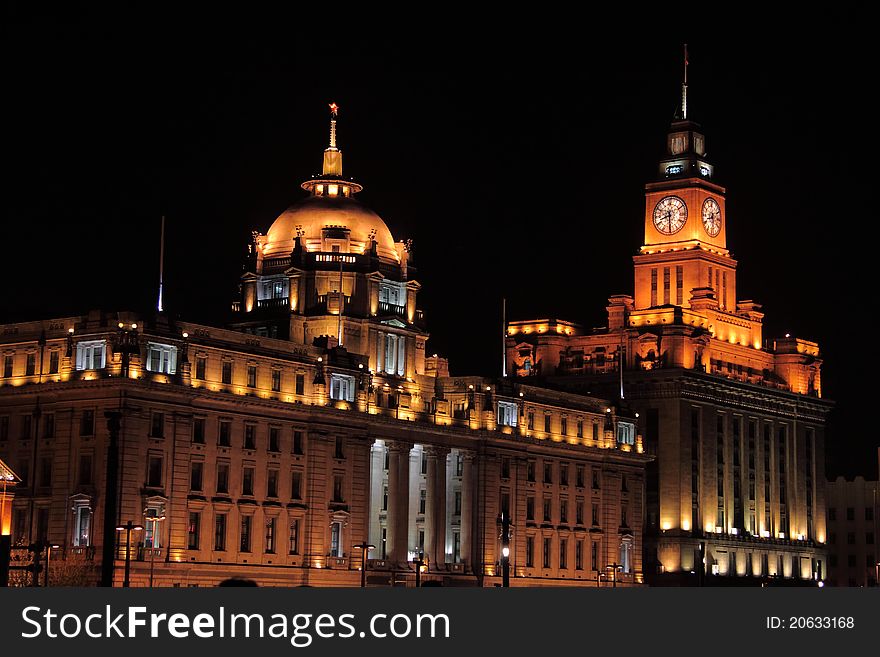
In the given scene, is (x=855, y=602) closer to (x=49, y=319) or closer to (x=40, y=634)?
(x=40, y=634)

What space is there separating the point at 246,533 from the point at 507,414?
4217 cm

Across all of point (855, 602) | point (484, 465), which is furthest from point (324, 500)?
point (855, 602)

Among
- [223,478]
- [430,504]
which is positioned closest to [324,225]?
[430,504]

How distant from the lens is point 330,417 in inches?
6831

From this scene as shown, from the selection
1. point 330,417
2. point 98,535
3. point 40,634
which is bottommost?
point 40,634

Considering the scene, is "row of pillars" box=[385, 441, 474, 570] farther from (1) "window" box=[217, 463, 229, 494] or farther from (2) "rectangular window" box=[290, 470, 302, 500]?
(1) "window" box=[217, 463, 229, 494]

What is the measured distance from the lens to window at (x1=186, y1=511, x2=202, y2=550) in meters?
159

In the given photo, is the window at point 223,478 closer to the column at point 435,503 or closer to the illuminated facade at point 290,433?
the illuminated facade at point 290,433

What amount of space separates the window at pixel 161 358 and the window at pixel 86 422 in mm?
6257

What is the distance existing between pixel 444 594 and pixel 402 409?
442 feet

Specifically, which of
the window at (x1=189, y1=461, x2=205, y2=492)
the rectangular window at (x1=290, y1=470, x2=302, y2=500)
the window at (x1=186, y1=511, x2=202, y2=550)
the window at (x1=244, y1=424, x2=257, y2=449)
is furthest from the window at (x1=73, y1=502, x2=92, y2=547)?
the rectangular window at (x1=290, y1=470, x2=302, y2=500)

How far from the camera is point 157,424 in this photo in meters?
158

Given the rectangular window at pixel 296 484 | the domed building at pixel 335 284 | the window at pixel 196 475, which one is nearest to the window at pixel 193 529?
the window at pixel 196 475

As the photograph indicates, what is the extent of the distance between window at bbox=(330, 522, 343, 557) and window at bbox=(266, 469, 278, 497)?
297 inches
